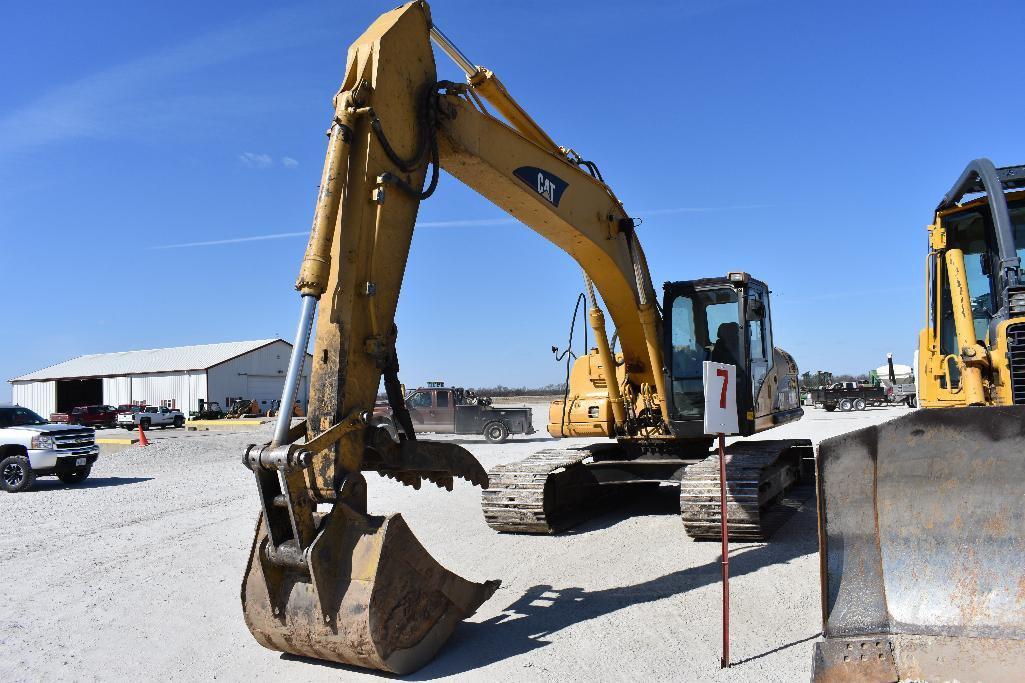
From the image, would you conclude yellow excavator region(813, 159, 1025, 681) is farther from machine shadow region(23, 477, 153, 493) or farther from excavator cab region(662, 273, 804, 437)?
machine shadow region(23, 477, 153, 493)

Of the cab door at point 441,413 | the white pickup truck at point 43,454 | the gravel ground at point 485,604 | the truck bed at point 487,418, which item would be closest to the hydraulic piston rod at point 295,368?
the gravel ground at point 485,604

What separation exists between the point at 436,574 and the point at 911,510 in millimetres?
3023

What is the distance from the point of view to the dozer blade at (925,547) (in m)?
4.33

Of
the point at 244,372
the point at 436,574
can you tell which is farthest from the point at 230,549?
the point at 244,372

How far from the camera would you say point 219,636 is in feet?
19.7

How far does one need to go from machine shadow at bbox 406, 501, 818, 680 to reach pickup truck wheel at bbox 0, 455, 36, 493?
43.0 feet

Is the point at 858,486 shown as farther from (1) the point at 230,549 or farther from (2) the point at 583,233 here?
(1) the point at 230,549

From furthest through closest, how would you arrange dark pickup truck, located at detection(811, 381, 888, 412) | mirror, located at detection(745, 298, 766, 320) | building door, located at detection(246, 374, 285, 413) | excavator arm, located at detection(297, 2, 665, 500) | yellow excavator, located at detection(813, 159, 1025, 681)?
building door, located at detection(246, 374, 285, 413) → dark pickup truck, located at detection(811, 381, 888, 412) → mirror, located at detection(745, 298, 766, 320) → excavator arm, located at detection(297, 2, 665, 500) → yellow excavator, located at detection(813, 159, 1025, 681)

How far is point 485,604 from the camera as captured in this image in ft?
21.5

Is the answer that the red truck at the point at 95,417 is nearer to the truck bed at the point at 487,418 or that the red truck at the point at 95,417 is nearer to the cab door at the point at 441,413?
the cab door at the point at 441,413

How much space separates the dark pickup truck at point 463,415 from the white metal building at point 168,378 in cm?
2220

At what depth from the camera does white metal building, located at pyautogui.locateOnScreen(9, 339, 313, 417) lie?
50812 millimetres

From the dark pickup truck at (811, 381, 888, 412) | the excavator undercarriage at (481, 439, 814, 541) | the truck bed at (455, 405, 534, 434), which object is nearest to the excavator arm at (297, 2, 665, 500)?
the excavator undercarriage at (481, 439, 814, 541)

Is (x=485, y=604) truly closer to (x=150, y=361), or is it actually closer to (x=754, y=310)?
(x=754, y=310)
